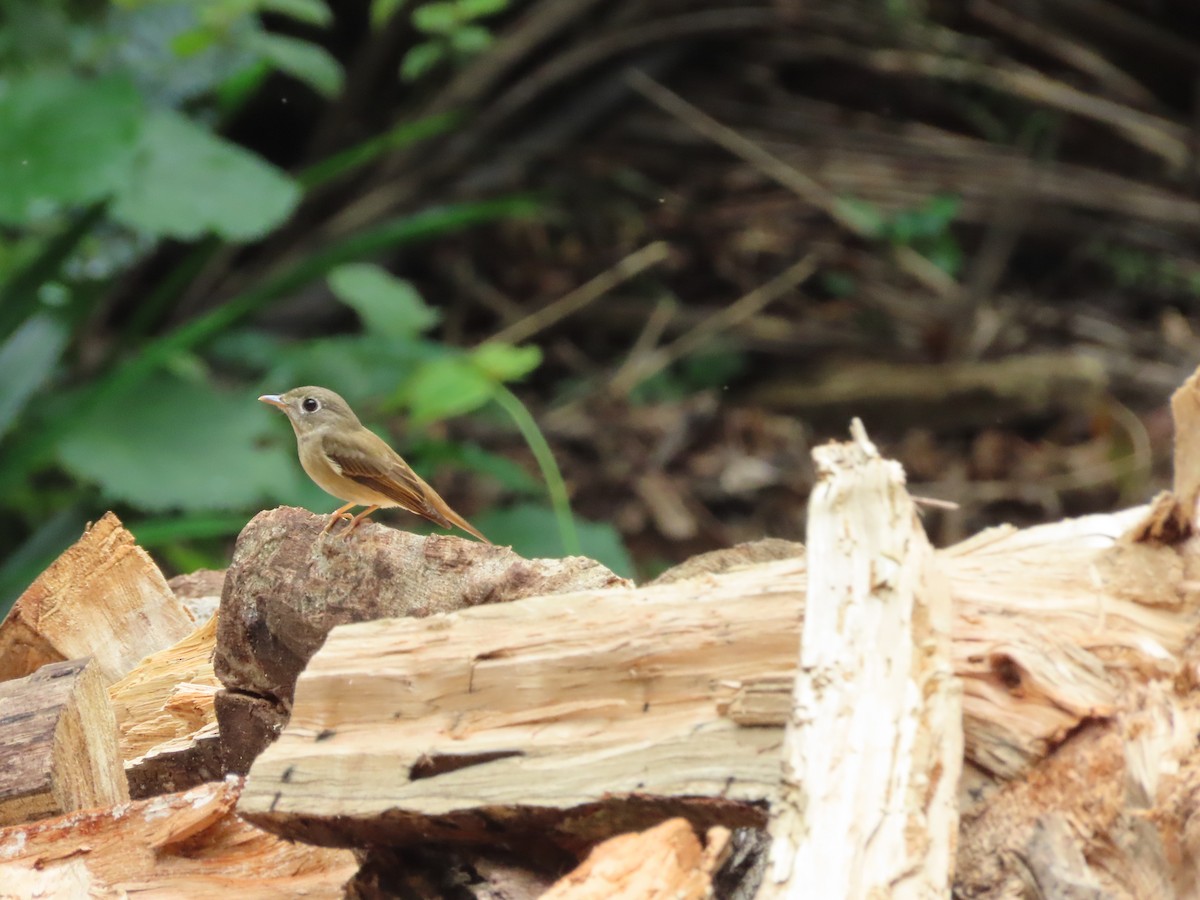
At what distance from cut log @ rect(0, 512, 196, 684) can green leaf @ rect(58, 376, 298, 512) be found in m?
2.00

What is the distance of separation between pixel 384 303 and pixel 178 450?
1187mm

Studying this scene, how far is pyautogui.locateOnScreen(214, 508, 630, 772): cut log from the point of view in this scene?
117 inches

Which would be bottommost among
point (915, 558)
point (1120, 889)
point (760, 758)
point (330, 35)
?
point (1120, 889)

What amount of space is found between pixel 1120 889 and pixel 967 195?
683 cm

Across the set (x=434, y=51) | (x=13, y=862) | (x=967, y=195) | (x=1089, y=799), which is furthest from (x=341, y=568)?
(x=967, y=195)

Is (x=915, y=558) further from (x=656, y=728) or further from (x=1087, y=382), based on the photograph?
(x=1087, y=382)

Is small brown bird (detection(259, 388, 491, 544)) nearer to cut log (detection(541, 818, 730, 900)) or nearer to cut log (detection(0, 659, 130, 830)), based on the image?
cut log (detection(0, 659, 130, 830))

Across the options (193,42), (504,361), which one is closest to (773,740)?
(504,361)

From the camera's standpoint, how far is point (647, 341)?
8.83 meters

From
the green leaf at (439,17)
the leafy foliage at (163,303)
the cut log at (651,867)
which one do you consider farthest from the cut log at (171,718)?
the green leaf at (439,17)

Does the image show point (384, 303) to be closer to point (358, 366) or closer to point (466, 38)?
point (358, 366)

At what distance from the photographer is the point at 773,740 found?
2295 millimetres

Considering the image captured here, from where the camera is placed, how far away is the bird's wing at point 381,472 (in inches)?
164

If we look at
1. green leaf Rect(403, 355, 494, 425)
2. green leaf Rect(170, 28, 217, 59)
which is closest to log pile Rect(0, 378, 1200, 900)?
green leaf Rect(403, 355, 494, 425)
